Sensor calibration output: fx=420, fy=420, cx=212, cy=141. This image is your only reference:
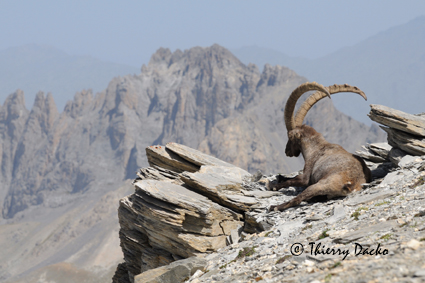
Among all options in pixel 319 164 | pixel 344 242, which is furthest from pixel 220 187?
pixel 344 242

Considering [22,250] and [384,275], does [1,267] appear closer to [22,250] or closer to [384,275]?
[22,250]

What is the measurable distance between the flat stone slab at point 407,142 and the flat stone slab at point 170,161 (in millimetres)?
8312

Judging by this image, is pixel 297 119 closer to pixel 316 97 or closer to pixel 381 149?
pixel 316 97

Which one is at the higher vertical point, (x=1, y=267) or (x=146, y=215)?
(x=146, y=215)

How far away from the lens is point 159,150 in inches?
768

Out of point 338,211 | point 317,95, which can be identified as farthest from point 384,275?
point 317,95

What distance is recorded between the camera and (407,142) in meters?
14.8

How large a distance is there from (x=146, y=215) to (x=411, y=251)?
1070 cm

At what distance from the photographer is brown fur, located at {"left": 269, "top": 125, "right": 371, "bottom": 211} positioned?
13227mm

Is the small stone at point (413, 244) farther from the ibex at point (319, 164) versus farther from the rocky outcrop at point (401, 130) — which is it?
the rocky outcrop at point (401, 130)

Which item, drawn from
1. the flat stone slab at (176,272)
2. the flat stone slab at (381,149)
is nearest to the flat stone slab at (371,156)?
the flat stone slab at (381,149)

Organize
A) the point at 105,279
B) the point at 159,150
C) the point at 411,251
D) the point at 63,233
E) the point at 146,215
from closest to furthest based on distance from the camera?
the point at 411,251
the point at 146,215
the point at 159,150
the point at 105,279
the point at 63,233

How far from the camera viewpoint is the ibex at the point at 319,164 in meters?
13.2

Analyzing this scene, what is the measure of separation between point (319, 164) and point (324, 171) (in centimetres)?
63
